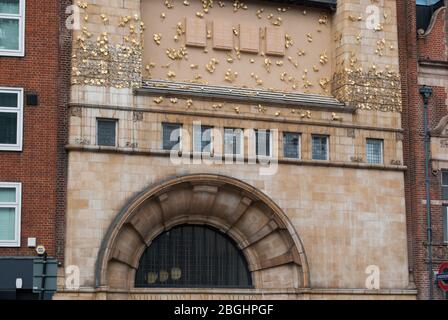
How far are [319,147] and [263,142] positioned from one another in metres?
2.09

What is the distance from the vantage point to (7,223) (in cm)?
2592

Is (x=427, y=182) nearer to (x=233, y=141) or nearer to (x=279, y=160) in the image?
(x=279, y=160)

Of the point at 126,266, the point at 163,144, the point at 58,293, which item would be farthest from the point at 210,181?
the point at 58,293

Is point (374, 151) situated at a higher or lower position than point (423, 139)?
lower

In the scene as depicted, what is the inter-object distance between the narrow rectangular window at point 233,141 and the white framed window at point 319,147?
2599 mm

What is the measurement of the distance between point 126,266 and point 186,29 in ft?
25.8

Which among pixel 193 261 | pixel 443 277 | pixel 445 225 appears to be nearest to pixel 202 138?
pixel 193 261

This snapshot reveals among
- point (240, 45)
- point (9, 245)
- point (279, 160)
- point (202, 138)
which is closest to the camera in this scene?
point (9, 245)

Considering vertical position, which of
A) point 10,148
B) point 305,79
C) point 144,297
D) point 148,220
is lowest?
point 144,297

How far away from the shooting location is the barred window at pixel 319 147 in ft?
98.6

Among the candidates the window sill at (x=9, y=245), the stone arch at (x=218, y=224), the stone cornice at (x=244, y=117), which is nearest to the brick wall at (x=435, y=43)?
the stone cornice at (x=244, y=117)

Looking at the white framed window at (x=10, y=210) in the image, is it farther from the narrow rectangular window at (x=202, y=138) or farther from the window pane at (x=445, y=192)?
the window pane at (x=445, y=192)
